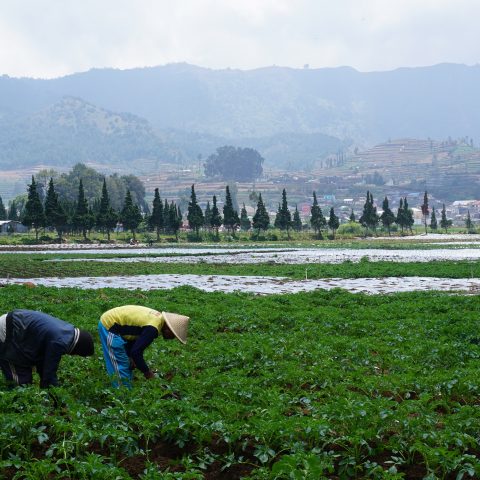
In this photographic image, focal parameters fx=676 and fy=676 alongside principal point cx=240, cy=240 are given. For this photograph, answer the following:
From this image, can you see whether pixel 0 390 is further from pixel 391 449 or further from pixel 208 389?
pixel 391 449

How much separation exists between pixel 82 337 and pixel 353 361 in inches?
251

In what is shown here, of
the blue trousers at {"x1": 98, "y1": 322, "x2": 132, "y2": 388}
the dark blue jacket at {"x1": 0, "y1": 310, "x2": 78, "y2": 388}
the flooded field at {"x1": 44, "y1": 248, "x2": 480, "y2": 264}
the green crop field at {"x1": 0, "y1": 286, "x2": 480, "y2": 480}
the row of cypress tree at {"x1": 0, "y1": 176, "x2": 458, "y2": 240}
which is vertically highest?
the row of cypress tree at {"x1": 0, "y1": 176, "x2": 458, "y2": 240}

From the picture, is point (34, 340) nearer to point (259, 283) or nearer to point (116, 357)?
point (116, 357)

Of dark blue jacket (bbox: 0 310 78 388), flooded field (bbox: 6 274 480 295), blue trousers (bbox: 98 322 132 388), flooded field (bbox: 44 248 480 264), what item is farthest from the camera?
flooded field (bbox: 44 248 480 264)

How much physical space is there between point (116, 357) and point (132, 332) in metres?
0.55

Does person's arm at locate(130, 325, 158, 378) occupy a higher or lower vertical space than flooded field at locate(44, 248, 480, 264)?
higher

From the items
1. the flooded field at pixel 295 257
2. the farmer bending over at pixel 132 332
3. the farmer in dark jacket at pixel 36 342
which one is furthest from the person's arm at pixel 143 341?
the flooded field at pixel 295 257

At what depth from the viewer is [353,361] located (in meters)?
14.7

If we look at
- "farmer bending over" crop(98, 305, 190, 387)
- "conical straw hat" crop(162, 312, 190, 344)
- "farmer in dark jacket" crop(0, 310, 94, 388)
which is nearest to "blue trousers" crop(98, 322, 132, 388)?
"farmer bending over" crop(98, 305, 190, 387)

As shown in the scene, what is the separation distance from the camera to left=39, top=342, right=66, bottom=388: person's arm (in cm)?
1062

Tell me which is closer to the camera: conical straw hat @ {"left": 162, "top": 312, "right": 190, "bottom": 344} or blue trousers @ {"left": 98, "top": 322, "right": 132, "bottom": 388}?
conical straw hat @ {"left": 162, "top": 312, "right": 190, "bottom": 344}

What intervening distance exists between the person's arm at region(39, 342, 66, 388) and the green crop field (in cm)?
39

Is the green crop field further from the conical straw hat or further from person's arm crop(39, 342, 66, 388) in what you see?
the conical straw hat

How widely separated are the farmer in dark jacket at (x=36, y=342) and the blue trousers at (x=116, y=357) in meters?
0.56
